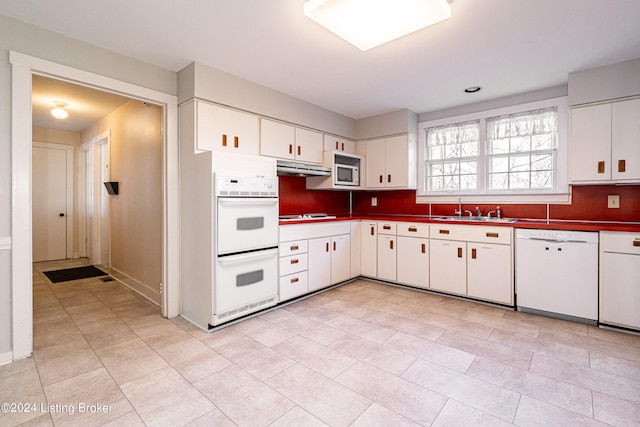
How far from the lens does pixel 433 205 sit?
4.57 meters

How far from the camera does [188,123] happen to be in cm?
304

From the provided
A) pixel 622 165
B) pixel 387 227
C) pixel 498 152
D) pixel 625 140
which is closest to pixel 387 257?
pixel 387 227

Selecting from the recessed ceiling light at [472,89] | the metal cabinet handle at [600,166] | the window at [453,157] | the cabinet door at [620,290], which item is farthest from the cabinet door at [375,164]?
the cabinet door at [620,290]

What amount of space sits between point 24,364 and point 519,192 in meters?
5.15

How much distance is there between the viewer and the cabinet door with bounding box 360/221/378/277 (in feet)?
14.5

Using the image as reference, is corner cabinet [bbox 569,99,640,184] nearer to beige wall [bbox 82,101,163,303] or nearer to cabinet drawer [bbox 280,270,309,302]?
cabinet drawer [bbox 280,270,309,302]

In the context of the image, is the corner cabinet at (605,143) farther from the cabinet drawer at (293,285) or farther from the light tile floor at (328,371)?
the cabinet drawer at (293,285)

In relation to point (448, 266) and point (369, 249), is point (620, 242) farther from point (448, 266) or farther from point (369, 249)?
point (369, 249)

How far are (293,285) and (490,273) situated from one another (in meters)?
2.26

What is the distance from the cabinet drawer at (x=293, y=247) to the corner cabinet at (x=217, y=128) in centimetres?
112

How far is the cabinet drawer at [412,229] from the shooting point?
12.8 feet

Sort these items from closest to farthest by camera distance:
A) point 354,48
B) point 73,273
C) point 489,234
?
point 354,48
point 489,234
point 73,273

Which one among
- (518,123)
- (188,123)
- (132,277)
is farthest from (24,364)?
(518,123)

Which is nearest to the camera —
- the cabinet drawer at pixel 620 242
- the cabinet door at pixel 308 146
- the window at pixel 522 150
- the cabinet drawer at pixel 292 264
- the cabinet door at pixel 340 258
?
the cabinet drawer at pixel 620 242
